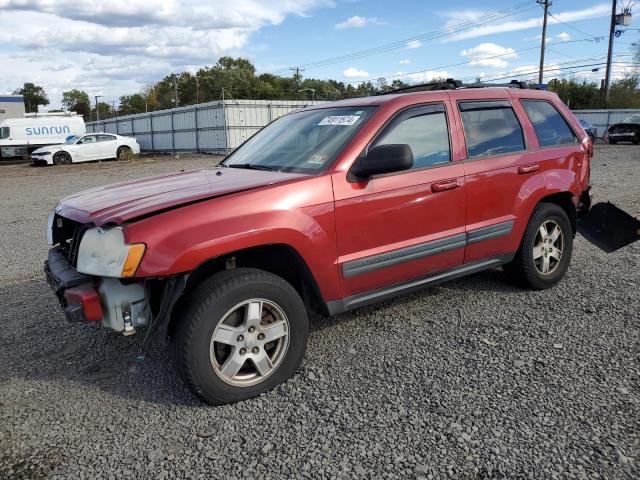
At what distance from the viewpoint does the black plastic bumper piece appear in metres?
3.02

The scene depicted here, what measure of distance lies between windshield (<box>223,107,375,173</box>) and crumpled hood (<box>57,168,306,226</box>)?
0.18 m

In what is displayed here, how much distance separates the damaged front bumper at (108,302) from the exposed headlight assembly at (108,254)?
0.35ft

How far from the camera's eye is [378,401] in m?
3.08

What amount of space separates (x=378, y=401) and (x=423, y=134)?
196 cm

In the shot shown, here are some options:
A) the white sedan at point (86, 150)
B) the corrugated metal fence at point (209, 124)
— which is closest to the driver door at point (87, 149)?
the white sedan at point (86, 150)

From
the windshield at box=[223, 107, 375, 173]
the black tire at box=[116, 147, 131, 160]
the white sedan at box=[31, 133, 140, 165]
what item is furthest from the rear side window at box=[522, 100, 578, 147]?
the black tire at box=[116, 147, 131, 160]

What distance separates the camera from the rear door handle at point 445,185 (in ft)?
12.5

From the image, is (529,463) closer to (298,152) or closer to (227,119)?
(298,152)

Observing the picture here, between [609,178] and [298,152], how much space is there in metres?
11.7

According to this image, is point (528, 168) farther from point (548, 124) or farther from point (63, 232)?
point (63, 232)

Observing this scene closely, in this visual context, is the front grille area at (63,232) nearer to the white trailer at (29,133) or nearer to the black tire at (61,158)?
the black tire at (61,158)

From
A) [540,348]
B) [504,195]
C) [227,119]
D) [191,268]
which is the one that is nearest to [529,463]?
[540,348]

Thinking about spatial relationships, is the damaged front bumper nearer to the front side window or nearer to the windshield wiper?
the windshield wiper

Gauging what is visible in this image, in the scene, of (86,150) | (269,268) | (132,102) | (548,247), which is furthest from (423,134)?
(132,102)
